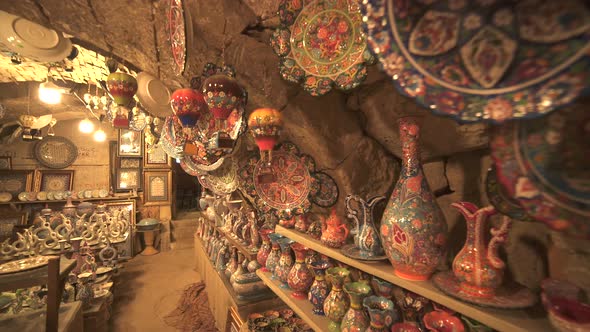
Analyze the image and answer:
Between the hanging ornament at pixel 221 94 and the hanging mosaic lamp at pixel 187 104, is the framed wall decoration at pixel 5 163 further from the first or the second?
the hanging ornament at pixel 221 94

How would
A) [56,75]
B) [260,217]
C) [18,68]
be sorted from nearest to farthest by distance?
[260,217], [18,68], [56,75]

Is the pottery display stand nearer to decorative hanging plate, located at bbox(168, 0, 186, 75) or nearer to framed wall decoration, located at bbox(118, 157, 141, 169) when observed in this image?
framed wall decoration, located at bbox(118, 157, 141, 169)

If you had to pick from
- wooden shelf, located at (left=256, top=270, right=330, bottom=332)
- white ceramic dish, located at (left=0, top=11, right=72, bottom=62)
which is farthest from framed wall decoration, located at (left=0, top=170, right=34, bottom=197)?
wooden shelf, located at (left=256, top=270, right=330, bottom=332)

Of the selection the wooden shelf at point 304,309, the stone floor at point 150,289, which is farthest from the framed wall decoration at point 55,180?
the wooden shelf at point 304,309

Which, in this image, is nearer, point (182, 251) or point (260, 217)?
point (260, 217)

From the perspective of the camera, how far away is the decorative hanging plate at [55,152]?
191 inches

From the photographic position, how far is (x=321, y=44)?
0.96 meters

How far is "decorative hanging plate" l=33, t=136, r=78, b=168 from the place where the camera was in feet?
15.9

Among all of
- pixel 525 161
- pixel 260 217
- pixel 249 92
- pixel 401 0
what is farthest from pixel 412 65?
pixel 260 217

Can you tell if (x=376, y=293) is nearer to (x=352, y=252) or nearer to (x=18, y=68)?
(x=352, y=252)

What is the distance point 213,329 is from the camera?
2615 millimetres

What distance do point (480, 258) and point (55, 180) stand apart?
686 centimetres

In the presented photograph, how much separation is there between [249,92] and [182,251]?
4.89 meters

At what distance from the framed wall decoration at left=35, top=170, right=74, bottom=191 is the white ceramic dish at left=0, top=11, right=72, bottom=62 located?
4073mm
